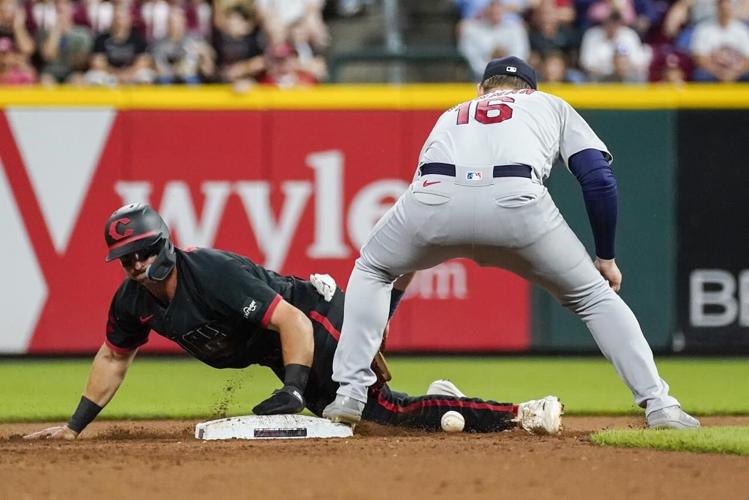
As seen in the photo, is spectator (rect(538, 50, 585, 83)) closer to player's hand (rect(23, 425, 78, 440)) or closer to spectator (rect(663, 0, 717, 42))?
spectator (rect(663, 0, 717, 42))

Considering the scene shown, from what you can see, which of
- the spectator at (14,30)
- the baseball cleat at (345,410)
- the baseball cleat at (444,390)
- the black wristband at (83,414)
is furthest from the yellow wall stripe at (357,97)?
the baseball cleat at (345,410)

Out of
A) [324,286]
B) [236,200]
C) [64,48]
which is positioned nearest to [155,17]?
[64,48]

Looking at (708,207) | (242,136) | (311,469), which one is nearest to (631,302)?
(708,207)

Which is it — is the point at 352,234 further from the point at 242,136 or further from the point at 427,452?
the point at 427,452

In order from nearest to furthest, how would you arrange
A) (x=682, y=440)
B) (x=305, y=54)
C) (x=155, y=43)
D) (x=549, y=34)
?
(x=682, y=440)
(x=155, y=43)
(x=305, y=54)
(x=549, y=34)

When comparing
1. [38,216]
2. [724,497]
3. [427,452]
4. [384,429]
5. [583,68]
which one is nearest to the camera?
[724,497]

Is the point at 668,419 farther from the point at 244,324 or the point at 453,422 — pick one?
the point at 244,324
